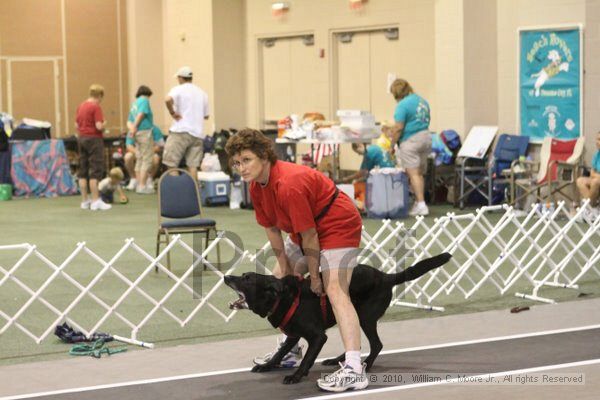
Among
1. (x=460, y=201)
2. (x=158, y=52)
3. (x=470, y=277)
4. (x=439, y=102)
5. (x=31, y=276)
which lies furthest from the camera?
(x=158, y=52)

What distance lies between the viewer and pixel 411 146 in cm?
1166

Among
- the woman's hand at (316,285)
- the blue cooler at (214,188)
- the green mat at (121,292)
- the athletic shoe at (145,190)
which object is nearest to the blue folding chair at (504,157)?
the green mat at (121,292)

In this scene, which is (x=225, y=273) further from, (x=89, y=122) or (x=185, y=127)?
(x=89, y=122)

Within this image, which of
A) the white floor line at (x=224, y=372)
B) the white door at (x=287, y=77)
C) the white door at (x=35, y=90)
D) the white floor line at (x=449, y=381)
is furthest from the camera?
the white door at (x=35, y=90)

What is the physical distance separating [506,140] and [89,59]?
8.31 metres

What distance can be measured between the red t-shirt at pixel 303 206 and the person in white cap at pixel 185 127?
723 centimetres

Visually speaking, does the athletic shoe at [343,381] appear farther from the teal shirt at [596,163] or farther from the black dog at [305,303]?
the teal shirt at [596,163]

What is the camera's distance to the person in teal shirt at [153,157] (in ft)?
48.8

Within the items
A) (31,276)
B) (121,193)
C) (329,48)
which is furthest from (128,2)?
(31,276)

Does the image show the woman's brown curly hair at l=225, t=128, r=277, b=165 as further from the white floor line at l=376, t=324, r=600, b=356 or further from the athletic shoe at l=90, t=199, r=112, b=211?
the athletic shoe at l=90, t=199, r=112, b=211

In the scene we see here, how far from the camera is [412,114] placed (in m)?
11.6

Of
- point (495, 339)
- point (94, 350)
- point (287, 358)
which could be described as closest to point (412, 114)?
point (495, 339)

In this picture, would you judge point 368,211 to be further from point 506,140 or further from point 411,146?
point 506,140

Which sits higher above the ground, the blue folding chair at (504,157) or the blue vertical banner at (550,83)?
the blue vertical banner at (550,83)
